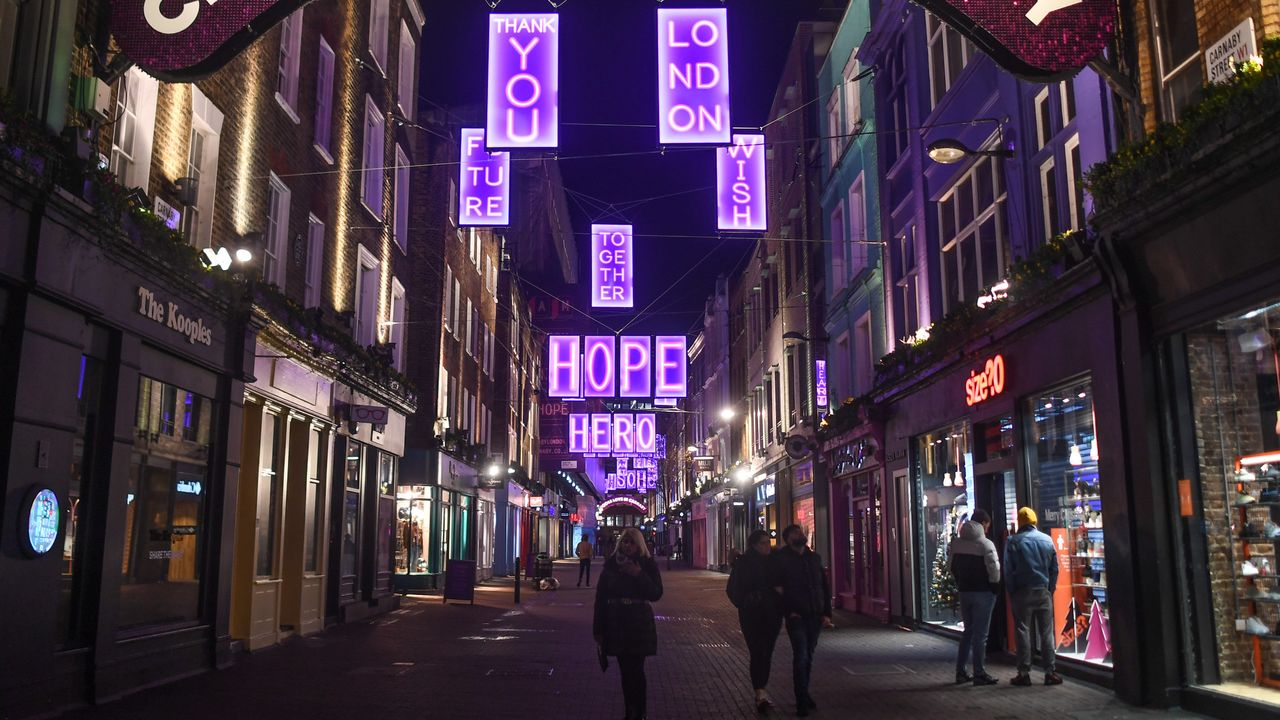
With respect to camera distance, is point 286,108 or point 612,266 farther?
point 612,266

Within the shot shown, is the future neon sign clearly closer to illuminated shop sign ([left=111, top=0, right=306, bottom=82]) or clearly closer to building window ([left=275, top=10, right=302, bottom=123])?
building window ([left=275, top=10, right=302, bottom=123])

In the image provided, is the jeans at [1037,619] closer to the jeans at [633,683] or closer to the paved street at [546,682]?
the paved street at [546,682]

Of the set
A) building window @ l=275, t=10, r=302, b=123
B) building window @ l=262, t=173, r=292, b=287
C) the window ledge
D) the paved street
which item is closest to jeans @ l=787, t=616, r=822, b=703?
the paved street

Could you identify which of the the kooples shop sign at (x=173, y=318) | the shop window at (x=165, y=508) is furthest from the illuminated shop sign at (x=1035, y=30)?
the shop window at (x=165, y=508)

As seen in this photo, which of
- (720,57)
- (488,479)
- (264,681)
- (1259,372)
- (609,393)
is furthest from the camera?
(488,479)

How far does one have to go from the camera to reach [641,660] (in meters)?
8.69

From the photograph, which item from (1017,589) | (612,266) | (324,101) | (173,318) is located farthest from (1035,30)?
(612,266)

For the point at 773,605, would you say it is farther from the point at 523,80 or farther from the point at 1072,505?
the point at 523,80

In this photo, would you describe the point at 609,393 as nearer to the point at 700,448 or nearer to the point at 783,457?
the point at 783,457

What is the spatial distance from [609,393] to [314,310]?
43.0 feet

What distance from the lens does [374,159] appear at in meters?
23.6

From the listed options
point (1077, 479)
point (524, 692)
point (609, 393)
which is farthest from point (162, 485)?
point (609, 393)

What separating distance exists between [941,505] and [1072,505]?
540 centimetres

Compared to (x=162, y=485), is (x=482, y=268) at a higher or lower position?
higher
